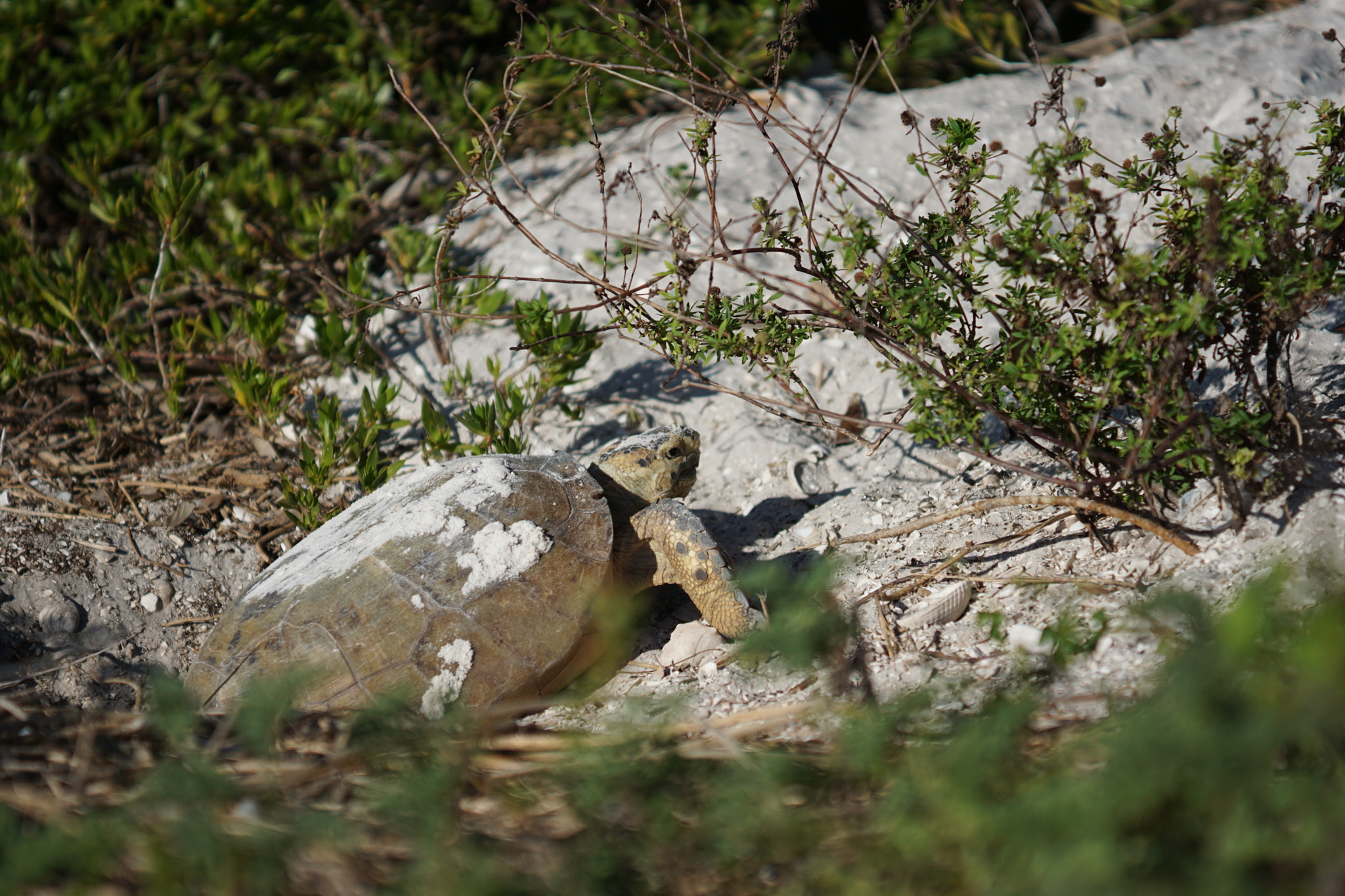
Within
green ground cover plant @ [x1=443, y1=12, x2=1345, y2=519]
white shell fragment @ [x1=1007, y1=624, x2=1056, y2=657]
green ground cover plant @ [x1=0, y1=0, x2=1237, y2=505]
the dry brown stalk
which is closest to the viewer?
green ground cover plant @ [x1=443, y1=12, x2=1345, y2=519]

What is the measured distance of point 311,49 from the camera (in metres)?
4.98

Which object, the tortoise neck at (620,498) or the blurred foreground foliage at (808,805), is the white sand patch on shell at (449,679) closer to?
the blurred foreground foliage at (808,805)

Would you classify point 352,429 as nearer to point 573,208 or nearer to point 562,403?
point 562,403

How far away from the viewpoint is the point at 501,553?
259 cm

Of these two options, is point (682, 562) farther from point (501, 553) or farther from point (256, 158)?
point (256, 158)

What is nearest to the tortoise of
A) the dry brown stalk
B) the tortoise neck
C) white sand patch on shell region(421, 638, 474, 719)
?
white sand patch on shell region(421, 638, 474, 719)

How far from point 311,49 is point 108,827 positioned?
4761mm

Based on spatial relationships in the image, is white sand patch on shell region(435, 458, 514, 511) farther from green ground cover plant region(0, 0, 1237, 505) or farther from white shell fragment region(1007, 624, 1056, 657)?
white shell fragment region(1007, 624, 1056, 657)

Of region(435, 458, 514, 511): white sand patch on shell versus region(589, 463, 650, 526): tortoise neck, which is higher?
region(435, 458, 514, 511): white sand patch on shell

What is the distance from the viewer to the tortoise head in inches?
123

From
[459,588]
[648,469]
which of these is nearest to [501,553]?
[459,588]

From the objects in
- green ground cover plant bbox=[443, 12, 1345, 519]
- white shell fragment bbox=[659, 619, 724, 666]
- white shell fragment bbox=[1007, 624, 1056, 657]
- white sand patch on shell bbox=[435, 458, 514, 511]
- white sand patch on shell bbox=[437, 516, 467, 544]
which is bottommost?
white shell fragment bbox=[659, 619, 724, 666]

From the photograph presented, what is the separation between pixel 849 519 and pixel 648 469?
785mm

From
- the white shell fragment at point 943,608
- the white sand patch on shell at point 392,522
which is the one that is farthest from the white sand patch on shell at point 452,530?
the white shell fragment at point 943,608
